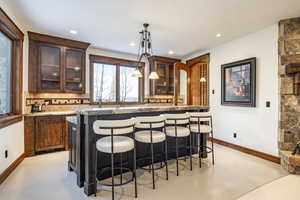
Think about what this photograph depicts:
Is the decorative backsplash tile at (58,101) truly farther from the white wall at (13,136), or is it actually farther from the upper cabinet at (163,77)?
the upper cabinet at (163,77)

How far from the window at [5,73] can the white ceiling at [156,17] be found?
0.61 meters

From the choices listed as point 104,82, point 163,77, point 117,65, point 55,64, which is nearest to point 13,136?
point 55,64

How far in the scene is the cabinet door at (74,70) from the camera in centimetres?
412

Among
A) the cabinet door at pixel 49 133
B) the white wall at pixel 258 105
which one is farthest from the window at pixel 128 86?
the white wall at pixel 258 105

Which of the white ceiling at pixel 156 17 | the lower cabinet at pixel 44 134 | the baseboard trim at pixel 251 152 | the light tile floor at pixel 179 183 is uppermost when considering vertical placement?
the white ceiling at pixel 156 17

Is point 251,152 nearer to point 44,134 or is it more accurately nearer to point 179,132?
point 179,132

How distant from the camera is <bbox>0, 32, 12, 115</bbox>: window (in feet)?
9.25

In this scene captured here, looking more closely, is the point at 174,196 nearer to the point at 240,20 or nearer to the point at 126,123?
the point at 126,123

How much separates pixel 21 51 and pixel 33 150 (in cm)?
213

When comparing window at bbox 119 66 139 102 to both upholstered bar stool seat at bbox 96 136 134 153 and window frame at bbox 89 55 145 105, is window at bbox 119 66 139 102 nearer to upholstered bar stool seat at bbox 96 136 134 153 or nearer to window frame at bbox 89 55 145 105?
window frame at bbox 89 55 145 105

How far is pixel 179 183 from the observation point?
2.43 metres

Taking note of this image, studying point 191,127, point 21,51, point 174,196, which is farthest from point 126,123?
point 21,51

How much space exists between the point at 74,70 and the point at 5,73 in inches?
57.1

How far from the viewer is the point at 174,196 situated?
6.88 feet
